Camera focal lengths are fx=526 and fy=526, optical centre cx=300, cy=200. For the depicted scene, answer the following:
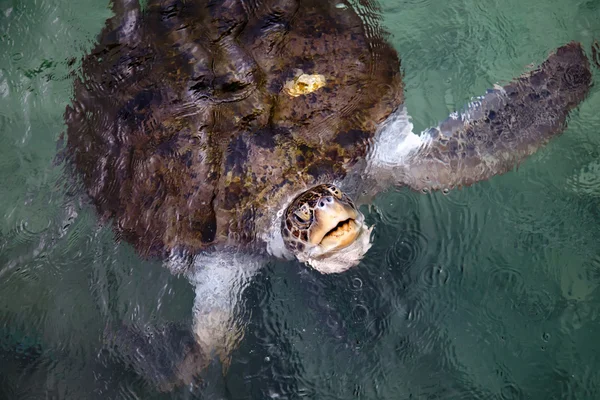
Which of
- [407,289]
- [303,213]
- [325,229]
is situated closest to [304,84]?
[303,213]

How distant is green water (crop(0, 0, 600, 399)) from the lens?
9.37 ft

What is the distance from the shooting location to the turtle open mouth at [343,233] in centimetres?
279

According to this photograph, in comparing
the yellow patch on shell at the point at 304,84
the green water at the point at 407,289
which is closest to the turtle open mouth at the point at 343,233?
the green water at the point at 407,289

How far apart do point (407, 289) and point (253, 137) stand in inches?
50.2

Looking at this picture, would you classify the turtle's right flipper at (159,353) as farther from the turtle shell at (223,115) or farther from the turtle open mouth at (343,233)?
the turtle open mouth at (343,233)

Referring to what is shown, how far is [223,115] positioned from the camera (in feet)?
10.5

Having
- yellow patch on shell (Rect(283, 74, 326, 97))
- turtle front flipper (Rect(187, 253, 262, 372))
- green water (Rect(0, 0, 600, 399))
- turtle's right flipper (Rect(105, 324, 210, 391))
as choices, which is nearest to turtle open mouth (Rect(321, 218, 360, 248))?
green water (Rect(0, 0, 600, 399))

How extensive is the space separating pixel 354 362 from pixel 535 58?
2.35 m

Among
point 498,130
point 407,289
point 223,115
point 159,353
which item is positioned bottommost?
point 407,289

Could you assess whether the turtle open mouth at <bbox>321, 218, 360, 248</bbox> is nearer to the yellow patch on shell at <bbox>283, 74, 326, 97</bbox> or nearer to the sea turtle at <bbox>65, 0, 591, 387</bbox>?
the sea turtle at <bbox>65, 0, 591, 387</bbox>

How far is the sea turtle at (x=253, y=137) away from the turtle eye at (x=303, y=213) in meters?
0.07

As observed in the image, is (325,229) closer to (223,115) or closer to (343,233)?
(343,233)

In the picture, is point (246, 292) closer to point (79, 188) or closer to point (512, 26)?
point (79, 188)

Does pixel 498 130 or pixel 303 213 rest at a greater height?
pixel 303 213
